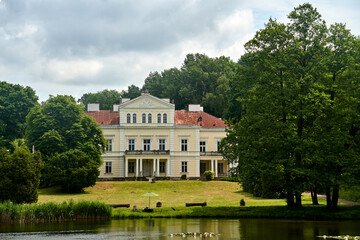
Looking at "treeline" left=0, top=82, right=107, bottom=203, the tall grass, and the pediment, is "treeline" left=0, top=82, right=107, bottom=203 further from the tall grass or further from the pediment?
the tall grass

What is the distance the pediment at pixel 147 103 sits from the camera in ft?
202

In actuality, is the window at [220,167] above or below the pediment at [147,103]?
below

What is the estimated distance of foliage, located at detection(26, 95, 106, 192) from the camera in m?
47.2

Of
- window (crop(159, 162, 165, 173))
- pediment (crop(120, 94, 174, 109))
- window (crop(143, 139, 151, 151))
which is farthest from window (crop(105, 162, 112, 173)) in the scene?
pediment (crop(120, 94, 174, 109))

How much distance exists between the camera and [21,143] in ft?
188

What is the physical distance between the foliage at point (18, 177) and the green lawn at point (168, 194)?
6.99 meters

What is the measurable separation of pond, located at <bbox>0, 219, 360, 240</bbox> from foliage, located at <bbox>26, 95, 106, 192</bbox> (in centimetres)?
1906

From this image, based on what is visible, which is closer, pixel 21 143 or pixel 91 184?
pixel 91 184

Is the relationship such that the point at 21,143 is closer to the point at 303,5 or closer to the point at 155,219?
the point at 155,219

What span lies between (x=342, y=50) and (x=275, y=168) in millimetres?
8561

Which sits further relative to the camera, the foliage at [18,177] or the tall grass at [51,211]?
the foliage at [18,177]

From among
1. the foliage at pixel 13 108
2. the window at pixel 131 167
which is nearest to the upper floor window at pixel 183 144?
the window at pixel 131 167

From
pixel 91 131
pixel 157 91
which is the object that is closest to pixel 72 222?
pixel 91 131

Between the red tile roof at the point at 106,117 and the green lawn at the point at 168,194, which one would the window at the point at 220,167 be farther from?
the red tile roof at the point at 106,117
